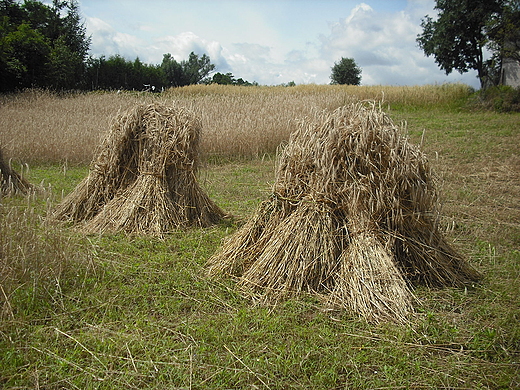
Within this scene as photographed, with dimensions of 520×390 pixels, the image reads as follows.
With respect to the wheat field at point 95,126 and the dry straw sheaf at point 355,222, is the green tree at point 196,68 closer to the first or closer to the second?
the wheat field at point 95,126

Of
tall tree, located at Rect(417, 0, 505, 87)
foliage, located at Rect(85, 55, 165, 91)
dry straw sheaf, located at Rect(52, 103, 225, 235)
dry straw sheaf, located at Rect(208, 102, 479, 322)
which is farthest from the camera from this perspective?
foliage, located at Rect(85, 55, 165, 91)

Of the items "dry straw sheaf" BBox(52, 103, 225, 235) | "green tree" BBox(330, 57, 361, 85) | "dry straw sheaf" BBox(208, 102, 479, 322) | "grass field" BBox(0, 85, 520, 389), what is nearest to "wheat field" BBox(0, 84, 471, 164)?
"dry straw sheaf" BBox(52, 103, 225, 235)

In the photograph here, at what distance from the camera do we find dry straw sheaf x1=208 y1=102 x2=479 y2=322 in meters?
3.46

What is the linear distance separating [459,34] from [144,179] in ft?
86.8

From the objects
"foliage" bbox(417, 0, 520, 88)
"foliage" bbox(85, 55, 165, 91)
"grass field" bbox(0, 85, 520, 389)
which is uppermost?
"foliage" bbox(417, 0, 520, 88)

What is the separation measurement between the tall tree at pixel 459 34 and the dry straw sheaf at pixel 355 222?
24.6 m

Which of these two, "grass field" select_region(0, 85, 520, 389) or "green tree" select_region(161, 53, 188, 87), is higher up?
"green tree" select_region(161, 53, 188, 87)

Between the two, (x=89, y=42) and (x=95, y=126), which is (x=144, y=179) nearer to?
(x=95, y=126)

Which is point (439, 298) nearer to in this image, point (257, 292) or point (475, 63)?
point (257, 292)

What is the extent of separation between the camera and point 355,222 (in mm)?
3551

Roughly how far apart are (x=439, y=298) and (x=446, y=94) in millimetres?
22357

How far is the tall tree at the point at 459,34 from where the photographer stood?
24.5 m

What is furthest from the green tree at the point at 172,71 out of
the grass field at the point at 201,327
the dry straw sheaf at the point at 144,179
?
the grass field at the point at 201,327

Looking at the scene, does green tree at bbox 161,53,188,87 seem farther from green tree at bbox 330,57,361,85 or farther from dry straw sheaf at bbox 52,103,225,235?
dry straw sheaf at bbox 52,103,225,235
